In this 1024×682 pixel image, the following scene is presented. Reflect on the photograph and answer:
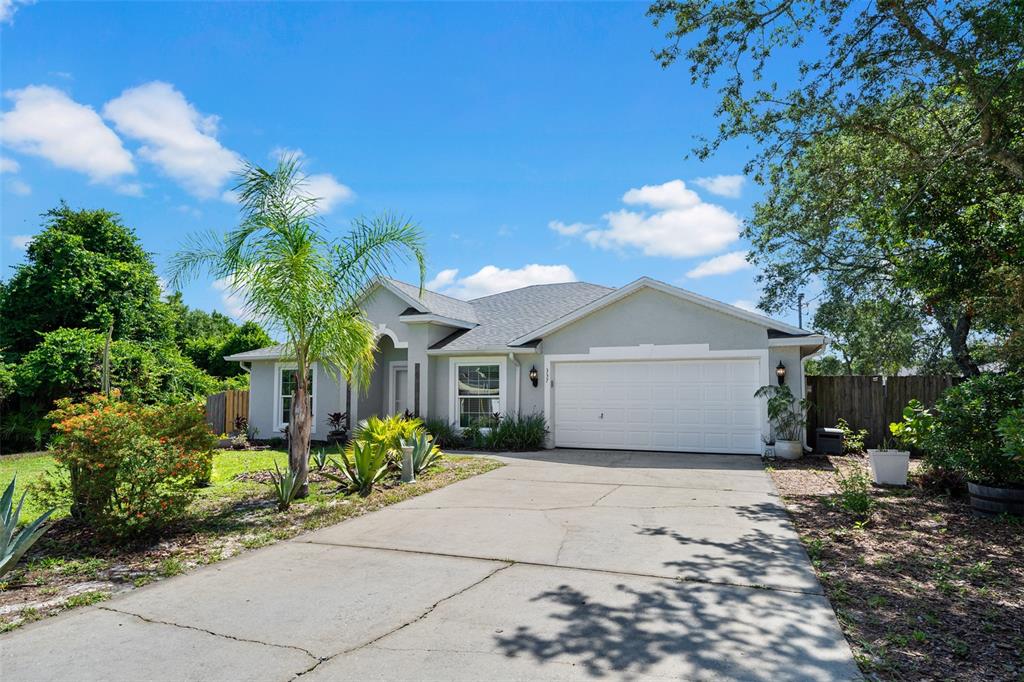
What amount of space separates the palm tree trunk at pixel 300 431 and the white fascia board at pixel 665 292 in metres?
7.76

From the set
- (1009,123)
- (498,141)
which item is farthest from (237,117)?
(1009,123)

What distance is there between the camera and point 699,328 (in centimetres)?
1398

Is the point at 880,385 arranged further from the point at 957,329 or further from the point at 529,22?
the point at 529,22

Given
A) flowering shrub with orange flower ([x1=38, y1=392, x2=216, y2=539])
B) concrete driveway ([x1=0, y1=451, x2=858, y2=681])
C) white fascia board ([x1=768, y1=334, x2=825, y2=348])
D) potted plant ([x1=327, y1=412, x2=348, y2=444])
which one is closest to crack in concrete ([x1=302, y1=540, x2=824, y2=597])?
concrete driveway ([x1=0, y1=451, x2=858, y2=681])

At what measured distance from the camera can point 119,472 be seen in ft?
19.3

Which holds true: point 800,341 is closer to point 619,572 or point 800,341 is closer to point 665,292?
point 665,292

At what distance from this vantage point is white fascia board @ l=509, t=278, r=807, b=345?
43.5 feet

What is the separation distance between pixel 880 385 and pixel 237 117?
611 inches

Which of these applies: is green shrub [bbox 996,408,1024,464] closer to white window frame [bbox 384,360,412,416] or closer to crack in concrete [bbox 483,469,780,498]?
crack in concrete [bbox 483,469,780,498]

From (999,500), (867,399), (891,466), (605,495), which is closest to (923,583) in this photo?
(999,500)

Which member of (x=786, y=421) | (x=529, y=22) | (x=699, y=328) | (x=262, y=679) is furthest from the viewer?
(x=699, y=328)

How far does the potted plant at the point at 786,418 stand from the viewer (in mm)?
12719

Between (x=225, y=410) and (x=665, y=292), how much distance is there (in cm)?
1470

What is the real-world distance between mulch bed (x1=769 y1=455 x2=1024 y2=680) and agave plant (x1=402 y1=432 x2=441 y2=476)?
6.28m
